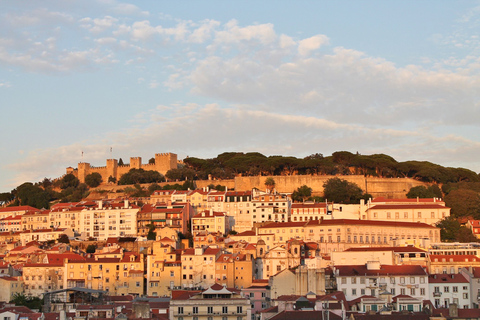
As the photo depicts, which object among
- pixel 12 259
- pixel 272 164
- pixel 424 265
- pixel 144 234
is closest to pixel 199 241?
pixel 144 234

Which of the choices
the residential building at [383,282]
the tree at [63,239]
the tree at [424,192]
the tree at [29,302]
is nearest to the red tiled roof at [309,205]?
the tree at [424,192]

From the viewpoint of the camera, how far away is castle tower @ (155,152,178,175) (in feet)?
317

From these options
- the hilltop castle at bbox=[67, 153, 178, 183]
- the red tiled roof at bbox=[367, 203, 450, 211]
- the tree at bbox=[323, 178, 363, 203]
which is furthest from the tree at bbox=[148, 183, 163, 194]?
the red tiled roof at bbox=[367, 203, 450, 211]

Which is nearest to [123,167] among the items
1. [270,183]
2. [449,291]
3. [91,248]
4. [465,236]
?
[270,183]

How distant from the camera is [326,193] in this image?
7581cm

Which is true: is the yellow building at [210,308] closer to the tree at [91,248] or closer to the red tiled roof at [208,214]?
the tree at [91,248]

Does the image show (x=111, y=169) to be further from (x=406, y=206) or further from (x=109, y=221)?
(x=406, y=206)

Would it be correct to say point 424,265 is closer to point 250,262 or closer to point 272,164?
point 250,262

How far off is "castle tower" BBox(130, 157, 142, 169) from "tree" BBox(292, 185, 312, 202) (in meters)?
26.9

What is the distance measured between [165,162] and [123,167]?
663cm

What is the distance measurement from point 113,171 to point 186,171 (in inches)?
526

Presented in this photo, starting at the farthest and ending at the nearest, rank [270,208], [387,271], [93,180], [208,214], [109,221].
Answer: [93,180] < [109,221] < [270,208] < [208,214] < [387,271]

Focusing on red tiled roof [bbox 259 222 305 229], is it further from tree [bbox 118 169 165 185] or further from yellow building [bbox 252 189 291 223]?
tree [bbox 118 169 165 185]

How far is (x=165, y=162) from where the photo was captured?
96688mm
